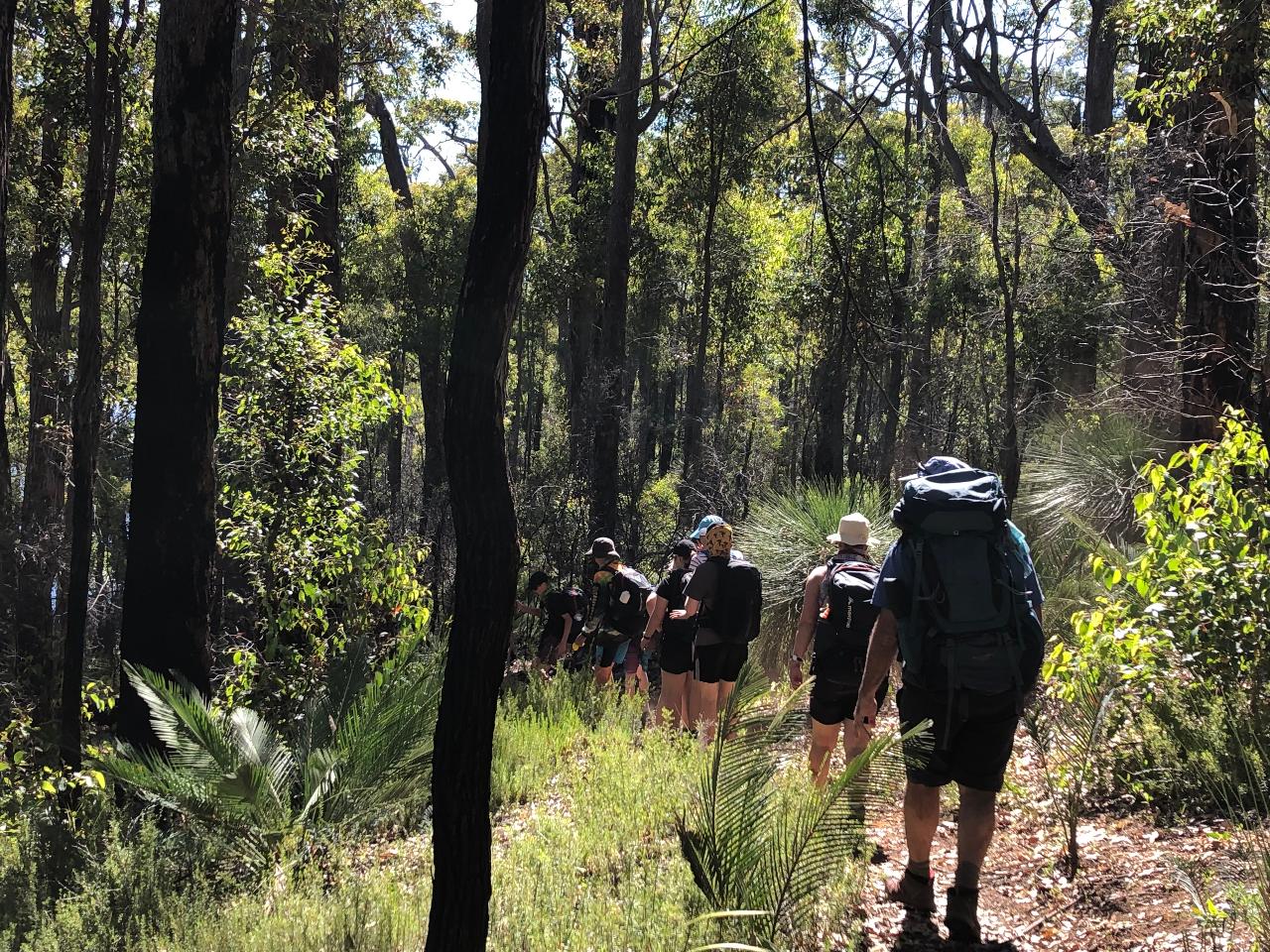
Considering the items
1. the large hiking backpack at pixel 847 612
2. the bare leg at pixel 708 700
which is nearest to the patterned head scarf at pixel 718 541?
the bare leg at pixel 708 700

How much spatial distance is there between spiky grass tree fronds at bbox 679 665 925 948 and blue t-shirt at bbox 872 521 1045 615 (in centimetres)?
56

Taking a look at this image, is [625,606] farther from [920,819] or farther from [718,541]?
[920,819]

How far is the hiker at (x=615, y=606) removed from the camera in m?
8.68

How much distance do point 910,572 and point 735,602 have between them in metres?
2.91

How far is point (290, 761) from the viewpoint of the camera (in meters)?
5.38

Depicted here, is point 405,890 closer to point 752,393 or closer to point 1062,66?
point 752,393

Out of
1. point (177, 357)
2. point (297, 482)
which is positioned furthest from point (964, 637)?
point (297, 482)

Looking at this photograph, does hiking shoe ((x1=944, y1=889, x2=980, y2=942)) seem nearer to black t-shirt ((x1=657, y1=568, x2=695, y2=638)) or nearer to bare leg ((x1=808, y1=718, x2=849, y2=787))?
bare leg ((x1=808, y1=718, x2=849, y2=787))

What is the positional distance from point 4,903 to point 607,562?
5.09 m

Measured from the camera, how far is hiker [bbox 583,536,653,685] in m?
8.68

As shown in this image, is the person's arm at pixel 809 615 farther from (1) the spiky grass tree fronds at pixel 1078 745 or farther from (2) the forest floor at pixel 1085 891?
(1) the spiky grass tree fronds at pixel 1078 745

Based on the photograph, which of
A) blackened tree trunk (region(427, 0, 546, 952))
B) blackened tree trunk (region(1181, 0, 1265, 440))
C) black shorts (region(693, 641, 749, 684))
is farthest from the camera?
blackened tree trunk (region(1181, 0, 1265, 440))

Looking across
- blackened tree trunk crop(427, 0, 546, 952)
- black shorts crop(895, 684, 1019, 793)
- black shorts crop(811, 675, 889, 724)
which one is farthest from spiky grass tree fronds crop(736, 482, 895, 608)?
blackened tree trunk crop(427, 0, 546, 952)

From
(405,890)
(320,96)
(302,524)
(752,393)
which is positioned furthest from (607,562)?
(752,393)
